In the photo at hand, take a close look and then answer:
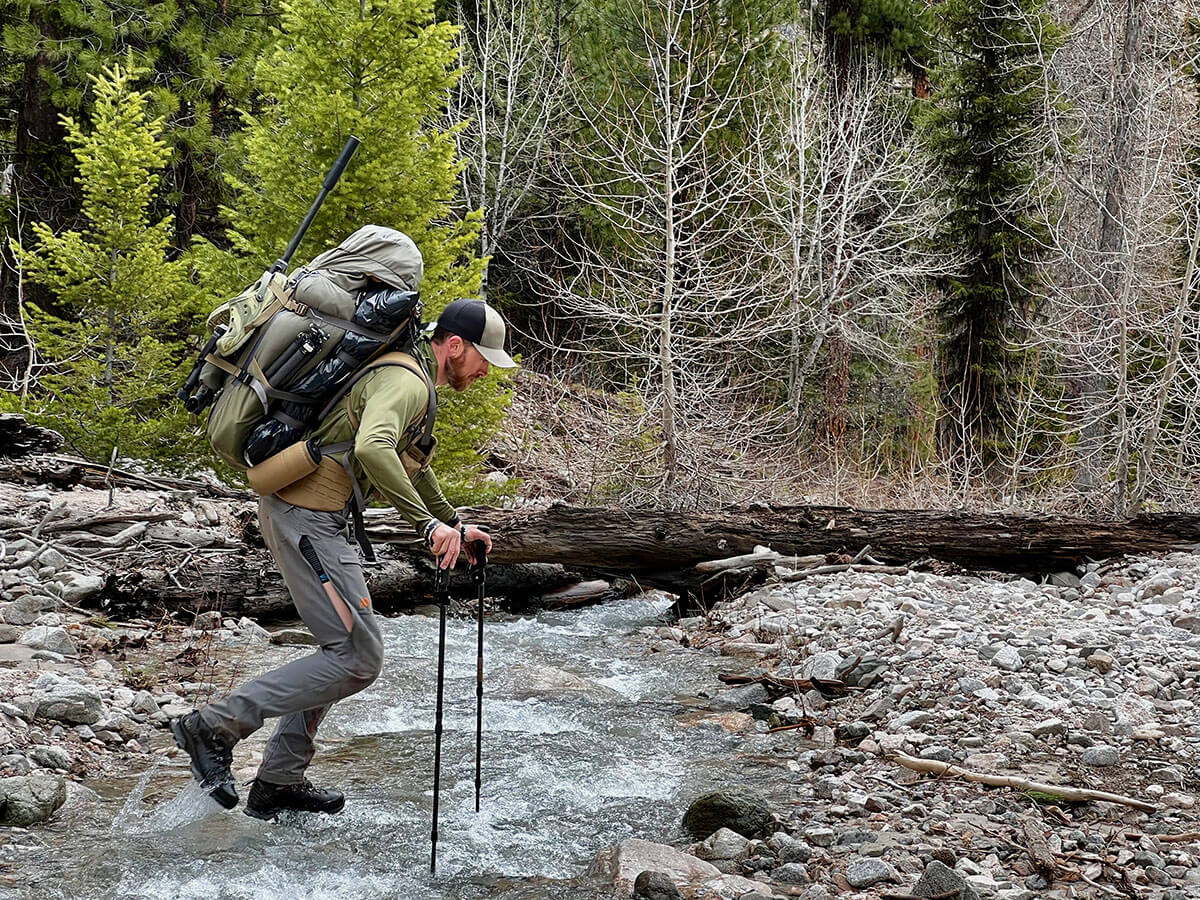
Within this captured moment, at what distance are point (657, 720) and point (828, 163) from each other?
17.2 meters

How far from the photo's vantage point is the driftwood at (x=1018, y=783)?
16.2 feet

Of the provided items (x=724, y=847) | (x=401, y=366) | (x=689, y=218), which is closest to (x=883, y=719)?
(x=724, y=847)

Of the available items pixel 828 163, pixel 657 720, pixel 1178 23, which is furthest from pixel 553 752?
pixel 828 163

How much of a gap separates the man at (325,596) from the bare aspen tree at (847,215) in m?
16.1

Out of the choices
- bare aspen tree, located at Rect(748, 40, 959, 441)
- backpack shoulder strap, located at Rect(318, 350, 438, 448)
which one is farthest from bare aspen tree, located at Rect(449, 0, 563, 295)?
backpack shoulder strap, located at Rect(318, 350, 438, 448)

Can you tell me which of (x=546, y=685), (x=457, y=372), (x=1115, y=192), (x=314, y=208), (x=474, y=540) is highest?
(x=1115, y=192)

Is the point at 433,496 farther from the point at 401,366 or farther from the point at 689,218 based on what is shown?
the point at 689,218

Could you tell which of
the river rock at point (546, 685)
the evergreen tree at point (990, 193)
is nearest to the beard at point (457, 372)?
the river rock at point (546, 685)

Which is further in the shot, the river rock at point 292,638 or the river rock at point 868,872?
the river rock at point 292,638

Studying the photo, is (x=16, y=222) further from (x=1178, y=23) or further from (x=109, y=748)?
(x=1178, y=23)

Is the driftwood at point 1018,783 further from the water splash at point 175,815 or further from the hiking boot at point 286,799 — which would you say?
the water splash at point 175,815

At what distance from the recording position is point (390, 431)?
4238mm

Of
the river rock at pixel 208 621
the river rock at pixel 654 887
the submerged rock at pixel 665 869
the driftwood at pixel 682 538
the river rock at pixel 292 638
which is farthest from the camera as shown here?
the driftwood at pixel 682 538

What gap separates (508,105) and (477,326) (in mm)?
20859
